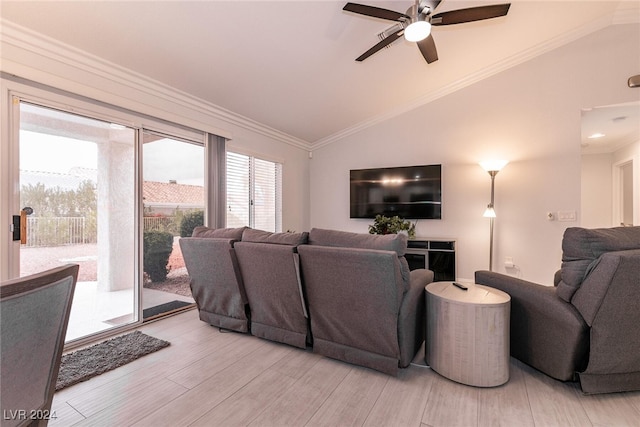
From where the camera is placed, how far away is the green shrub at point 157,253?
3020 millimetres

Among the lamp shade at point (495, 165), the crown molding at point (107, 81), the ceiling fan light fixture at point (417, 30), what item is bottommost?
the lamp shade at point (495, 165)

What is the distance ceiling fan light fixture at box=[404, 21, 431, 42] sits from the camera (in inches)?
79.3

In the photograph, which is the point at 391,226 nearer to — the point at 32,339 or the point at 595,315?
the point at 595,315

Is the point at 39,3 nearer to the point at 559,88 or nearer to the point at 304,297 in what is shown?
the point at 304,297

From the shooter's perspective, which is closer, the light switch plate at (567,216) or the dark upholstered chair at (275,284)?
the dark upholstered chair at (275,284)

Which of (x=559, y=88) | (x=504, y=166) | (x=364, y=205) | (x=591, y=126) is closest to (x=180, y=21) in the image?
(x=364, y=205)

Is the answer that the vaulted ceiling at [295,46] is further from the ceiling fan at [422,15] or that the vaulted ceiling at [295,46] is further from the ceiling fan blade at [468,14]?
the ceiling fan blade at [468,14]

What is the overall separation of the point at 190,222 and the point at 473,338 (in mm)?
3191

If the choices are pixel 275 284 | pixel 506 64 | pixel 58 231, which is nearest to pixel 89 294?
pixel 58 231

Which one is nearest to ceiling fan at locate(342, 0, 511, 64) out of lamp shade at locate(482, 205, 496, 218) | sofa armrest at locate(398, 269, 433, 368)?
sofa armrest at locate(398, 269, 433, 368)

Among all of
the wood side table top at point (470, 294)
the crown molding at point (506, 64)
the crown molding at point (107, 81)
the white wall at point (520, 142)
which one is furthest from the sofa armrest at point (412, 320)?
the crown molding at point (506, 64)

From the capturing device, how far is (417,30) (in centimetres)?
207

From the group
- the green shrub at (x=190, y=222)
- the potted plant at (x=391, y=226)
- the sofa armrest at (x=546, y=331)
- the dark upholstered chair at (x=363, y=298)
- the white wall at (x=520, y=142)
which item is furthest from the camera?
the potted plant at (x=391, y=226)

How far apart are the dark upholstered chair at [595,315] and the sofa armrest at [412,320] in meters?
0.75
